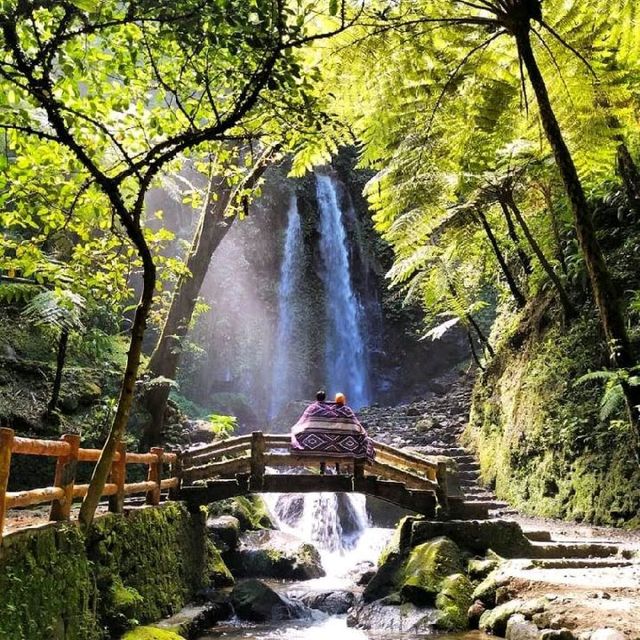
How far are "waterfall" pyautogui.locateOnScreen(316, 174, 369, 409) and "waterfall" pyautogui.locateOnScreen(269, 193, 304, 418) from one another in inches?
43.7

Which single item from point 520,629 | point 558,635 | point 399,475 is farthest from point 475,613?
point 399,475

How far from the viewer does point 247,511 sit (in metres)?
12.5

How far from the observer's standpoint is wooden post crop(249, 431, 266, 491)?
8859 millimetres

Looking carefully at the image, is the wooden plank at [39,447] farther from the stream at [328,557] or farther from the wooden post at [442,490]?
the wooden post at [442,490]

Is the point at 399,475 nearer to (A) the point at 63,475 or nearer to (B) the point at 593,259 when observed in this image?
(A) the point at 63,475

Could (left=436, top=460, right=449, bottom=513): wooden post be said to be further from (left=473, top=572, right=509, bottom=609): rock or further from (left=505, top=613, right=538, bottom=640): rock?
(left=505, top=613, right=538, bottom=640): rock

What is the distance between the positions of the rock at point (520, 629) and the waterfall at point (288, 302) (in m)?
19.7

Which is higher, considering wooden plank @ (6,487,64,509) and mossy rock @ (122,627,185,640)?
wooden plank @ (6,487,64,509)

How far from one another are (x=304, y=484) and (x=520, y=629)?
13.8ft

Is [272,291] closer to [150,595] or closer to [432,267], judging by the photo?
[432,267]

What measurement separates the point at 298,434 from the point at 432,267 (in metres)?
4.84

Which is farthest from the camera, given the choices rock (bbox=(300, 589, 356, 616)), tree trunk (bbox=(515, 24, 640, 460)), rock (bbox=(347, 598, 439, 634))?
rock (bbox=(300, 589, 356, 616))

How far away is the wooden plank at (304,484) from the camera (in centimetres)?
892

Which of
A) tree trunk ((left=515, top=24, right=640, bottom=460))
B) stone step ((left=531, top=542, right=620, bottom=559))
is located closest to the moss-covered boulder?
stone step ((left=531, top=542, right=620, bottom=559))
